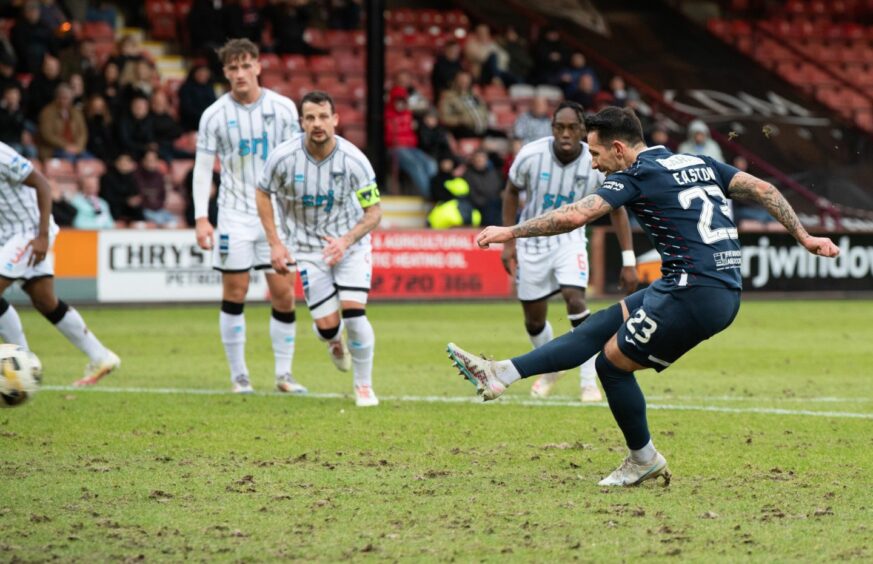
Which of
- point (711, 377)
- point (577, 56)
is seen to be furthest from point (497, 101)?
point (711, 377)

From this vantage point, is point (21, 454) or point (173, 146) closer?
point (21, 454)

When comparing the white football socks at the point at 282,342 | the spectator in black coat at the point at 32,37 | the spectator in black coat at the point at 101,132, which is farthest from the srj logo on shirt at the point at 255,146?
the spectator in black coat at the point at 32,37

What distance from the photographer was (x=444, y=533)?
548 centimetres

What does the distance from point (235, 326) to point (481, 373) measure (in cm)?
415

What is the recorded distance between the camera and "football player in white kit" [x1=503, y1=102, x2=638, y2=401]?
9742 millimetres

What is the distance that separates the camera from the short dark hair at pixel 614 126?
6398 mm

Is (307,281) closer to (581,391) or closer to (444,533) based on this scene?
(581,391)

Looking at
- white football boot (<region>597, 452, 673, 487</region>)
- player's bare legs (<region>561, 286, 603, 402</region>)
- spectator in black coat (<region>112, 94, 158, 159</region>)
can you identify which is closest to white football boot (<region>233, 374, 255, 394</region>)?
player's bare legs (<region>561, 286, 603, 402</region>)

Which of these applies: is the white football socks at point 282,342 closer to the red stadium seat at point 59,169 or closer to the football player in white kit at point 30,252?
the football player in white kit at point 30,252

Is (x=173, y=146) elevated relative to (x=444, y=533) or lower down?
lower down

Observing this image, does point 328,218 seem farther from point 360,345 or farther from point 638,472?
point 638,472

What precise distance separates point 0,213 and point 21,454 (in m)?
2.72

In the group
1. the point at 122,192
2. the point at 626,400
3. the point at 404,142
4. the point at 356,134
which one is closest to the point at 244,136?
the point at 626,400

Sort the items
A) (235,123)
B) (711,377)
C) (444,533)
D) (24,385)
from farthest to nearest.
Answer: (711,377)
(235,123)
(24,385)
(444,533)
